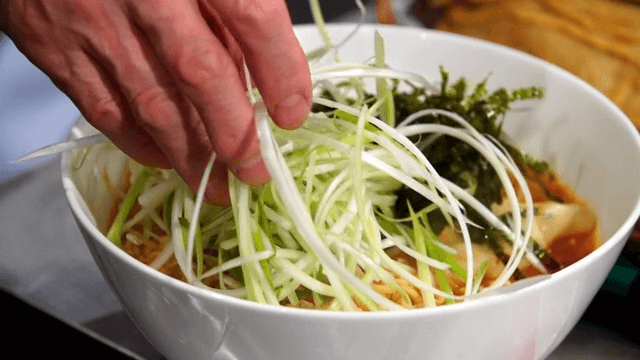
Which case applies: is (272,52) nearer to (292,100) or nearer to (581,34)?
(292,100)

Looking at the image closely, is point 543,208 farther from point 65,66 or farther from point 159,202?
point 65,66

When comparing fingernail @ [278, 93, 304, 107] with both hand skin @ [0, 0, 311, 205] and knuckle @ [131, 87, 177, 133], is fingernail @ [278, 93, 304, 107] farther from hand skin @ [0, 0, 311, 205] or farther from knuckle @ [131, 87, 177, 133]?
knuckle @ [131, 87, 177, 133]

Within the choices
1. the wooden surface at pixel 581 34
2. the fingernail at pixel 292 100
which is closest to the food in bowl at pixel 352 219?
the fingernail at pixel 292 100

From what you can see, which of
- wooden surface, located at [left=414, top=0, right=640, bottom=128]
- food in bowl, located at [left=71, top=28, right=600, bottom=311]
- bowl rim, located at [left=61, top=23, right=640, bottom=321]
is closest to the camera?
bowl rim, located at [left=61, top=23, right=640, bottom=321]

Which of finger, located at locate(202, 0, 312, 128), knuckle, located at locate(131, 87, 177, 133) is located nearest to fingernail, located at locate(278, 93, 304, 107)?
finger, located at locate(202, 0, 312, 128)

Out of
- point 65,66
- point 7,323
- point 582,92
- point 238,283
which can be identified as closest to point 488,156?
point 582,92

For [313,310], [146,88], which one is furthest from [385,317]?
[146,88]

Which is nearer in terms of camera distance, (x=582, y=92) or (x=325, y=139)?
(x=325, y=139)

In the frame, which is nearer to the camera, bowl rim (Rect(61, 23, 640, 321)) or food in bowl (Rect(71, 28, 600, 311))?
bowl rim (Rect(61, 23, 640, 321))
